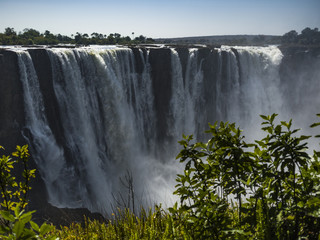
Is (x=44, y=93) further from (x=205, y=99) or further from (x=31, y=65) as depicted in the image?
(x=205, y=99)

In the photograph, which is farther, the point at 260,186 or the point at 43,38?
the point at 43,38

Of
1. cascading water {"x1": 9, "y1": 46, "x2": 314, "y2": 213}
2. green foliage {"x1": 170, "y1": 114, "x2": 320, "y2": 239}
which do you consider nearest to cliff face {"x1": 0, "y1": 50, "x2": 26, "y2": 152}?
cascading water {"x1": 9, "y1": 46, "x2": 314, "y2": 213}

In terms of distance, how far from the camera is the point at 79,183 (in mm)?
17812

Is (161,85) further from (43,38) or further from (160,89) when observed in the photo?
(43,38)

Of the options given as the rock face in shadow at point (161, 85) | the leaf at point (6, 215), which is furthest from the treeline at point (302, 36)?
the leaf at point (6, 215)

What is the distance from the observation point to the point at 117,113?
67.4 feet

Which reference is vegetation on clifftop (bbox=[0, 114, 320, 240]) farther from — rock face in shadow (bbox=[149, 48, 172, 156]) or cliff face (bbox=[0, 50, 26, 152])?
rock face in shadow (bbox=[149, 48, 172, 156])

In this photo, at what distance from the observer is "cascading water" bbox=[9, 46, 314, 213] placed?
54.5 feet

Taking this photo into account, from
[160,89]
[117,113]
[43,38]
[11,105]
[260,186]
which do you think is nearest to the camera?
[260,186]

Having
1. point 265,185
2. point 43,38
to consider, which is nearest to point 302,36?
point 43,38

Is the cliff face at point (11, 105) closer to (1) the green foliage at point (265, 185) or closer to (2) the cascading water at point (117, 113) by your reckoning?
(2) the cascading water at point (117, 113)

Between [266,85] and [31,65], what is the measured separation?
26.3 m

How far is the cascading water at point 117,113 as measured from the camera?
54.5ft

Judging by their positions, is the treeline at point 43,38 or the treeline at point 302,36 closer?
the treeline at point 43,38
